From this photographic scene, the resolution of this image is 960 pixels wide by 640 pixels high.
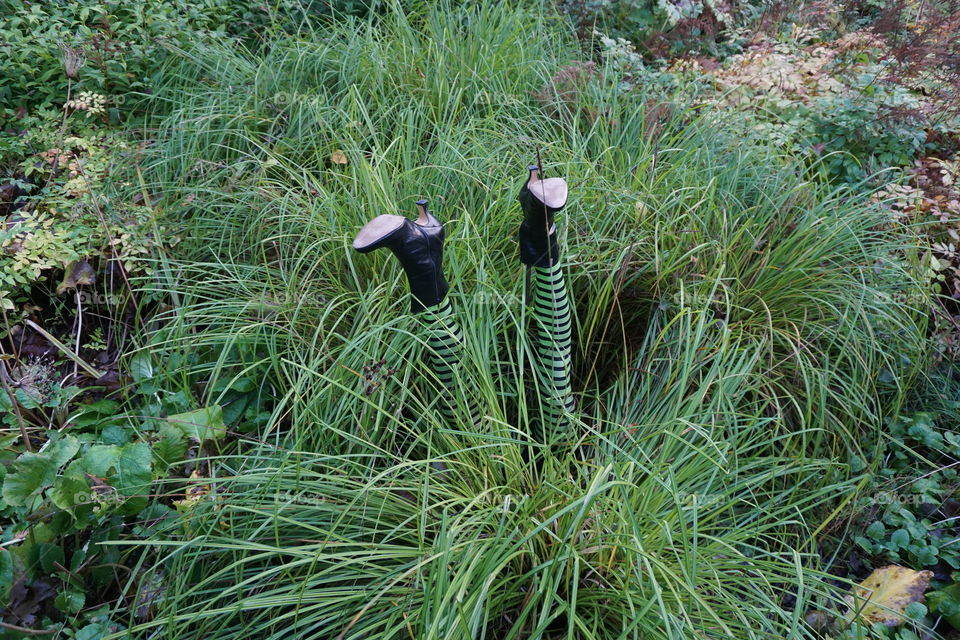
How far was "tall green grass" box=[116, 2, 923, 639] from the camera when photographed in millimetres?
1424

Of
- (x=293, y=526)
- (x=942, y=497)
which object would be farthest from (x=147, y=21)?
(x=942, y=497)

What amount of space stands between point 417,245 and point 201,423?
80 cm

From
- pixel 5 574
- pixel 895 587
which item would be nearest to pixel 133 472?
pixel 5 574

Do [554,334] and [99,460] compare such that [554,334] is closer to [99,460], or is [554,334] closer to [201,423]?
[201,423]

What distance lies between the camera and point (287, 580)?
156 cm

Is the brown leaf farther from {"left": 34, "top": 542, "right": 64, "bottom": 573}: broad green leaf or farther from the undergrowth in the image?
{"left": 34, "top": 542, "right": 64, "bottom": 573}: broad green leaf

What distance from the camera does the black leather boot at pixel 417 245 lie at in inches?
59.6

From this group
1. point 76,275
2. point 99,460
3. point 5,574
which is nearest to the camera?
point 5,574

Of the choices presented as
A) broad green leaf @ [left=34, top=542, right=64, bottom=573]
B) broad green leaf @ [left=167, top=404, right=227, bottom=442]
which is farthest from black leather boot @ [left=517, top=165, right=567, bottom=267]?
broad green leaf @ [left=34, top=542, right=64, bottom=573]

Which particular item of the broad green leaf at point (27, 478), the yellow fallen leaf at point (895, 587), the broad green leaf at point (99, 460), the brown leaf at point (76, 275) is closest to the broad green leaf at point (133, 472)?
the broad green leaf at point (99, 460)

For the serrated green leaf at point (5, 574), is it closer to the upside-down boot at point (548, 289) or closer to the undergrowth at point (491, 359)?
the undergrowth at point (491, 359)

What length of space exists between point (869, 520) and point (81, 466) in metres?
2.13

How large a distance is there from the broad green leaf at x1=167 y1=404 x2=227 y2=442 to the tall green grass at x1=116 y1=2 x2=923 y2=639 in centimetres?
11

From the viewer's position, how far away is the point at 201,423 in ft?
6.15
